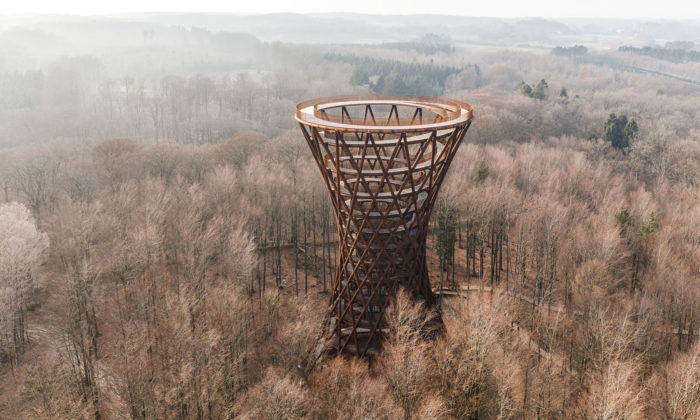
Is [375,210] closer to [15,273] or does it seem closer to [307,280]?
[307,280]

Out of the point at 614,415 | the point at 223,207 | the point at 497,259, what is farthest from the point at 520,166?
the point at 614,415

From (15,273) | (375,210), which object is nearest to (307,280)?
(375,210)

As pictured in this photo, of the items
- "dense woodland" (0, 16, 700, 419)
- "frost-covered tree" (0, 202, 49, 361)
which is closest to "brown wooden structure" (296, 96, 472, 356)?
"dense woodland" (0, 16, 700, 419)

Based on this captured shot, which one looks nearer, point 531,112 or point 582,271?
point 582,271

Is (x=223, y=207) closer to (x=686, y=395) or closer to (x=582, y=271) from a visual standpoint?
(x=582, y=271)

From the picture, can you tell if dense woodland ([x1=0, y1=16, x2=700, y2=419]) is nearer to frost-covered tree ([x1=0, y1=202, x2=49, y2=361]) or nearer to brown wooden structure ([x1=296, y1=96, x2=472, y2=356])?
frost-covered tree ([x1=0, y1=202, x2=49, y2=361])
